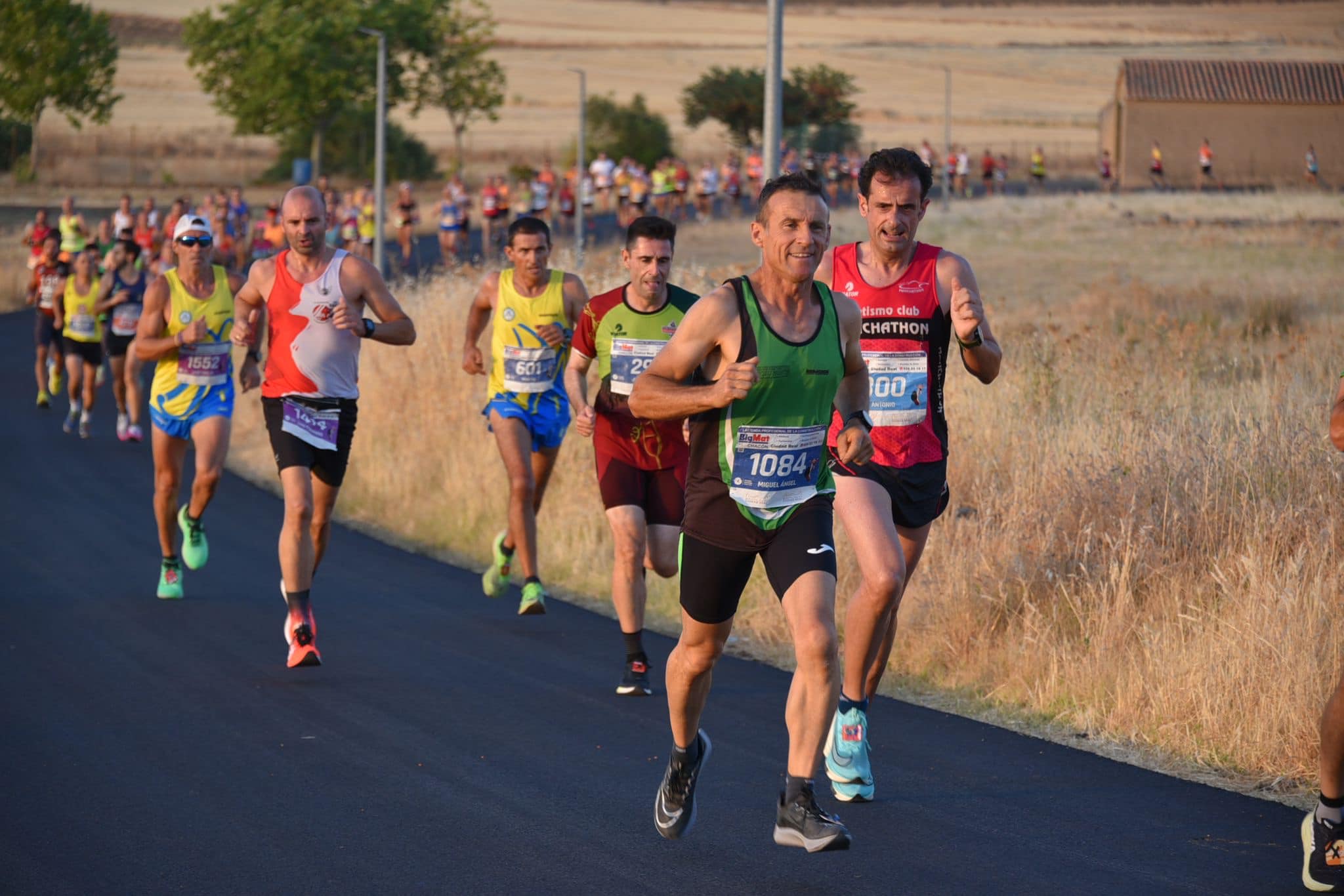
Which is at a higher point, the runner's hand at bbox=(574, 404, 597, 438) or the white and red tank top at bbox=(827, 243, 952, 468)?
the white and red tank top at bbox=(827, 243, 952, 468)

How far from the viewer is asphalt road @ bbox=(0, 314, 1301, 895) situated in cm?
532

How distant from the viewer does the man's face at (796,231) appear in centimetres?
535

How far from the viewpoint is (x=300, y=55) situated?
2232 inches

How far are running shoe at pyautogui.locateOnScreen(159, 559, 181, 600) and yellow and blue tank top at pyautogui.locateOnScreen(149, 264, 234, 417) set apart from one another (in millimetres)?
919

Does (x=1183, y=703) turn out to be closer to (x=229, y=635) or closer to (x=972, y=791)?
(x=972, y=791)

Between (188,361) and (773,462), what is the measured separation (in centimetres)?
553

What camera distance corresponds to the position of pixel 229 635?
356 inches

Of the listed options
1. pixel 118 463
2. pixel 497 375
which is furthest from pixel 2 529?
pixel 497 375

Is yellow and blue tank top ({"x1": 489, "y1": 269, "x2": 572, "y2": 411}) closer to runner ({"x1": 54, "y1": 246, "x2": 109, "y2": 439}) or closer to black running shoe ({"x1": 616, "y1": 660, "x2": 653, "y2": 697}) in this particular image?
black running shoe ({"x1": 616, "y1": 660, "x2": 653, "y2": 697})

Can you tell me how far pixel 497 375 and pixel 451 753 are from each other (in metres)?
3.30

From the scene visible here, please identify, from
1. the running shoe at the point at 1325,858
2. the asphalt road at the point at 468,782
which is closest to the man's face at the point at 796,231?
the asphalt road at the point at 468,782

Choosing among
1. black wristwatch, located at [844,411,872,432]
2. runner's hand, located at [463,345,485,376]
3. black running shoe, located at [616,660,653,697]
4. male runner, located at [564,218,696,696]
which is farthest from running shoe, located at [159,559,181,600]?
black wristwatch, located at [844,411,872,432]

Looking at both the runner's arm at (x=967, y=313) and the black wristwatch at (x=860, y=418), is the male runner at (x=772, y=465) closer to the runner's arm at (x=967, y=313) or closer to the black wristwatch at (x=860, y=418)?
the black wristwatch at (x=860, y=418)

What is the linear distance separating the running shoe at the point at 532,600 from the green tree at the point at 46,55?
56471 mm
